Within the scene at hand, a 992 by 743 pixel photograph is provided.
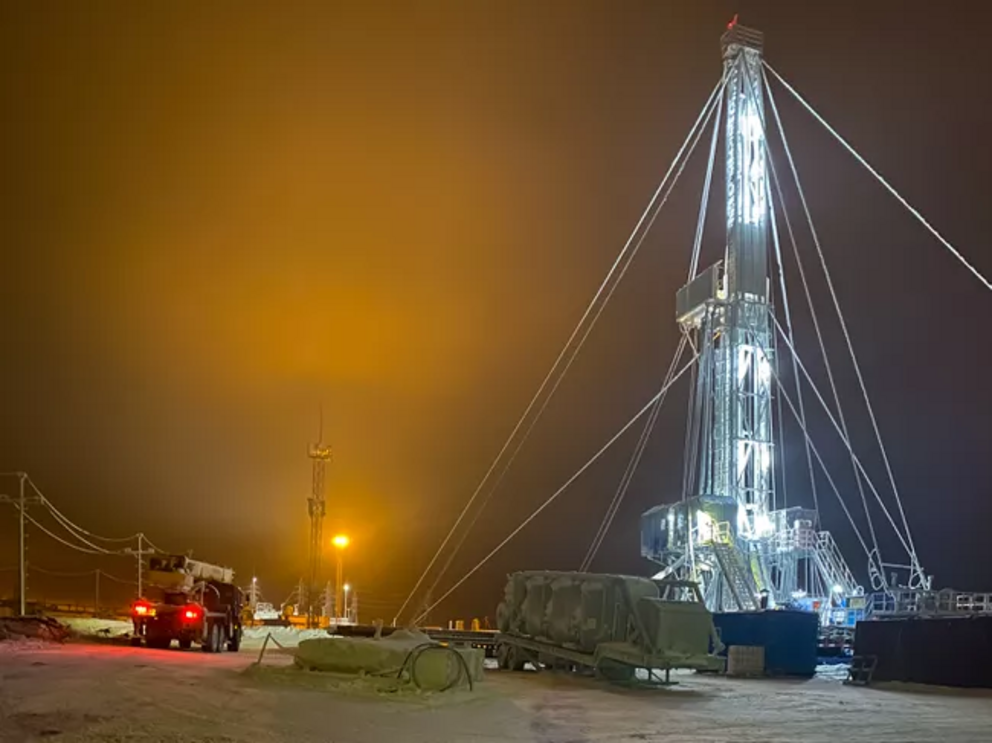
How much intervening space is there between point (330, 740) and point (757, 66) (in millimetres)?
33393

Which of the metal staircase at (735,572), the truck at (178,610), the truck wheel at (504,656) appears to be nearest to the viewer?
the truck wheel at (504,656)

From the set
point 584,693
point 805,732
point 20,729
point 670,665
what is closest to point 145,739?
point 20,729

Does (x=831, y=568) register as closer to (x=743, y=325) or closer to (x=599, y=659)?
(x=743, y=325)

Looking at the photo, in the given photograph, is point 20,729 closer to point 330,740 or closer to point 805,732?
point 330,740

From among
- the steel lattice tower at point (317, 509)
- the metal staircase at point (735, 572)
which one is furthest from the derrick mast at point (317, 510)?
the metal staircase at point (735, 572)

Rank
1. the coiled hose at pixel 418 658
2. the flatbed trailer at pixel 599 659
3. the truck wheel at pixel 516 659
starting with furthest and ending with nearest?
the truck wheel at pixel 516 659
the flatbed trailer at pixel 599 659
the coiled hose at pixel 418 658

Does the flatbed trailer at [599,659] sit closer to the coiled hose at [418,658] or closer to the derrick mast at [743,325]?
the coiled hose at [418,658]

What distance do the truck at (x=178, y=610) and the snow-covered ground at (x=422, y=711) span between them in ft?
22.2

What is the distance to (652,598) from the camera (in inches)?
831

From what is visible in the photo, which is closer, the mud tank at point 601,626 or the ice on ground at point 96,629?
the mud tank at point 601,626

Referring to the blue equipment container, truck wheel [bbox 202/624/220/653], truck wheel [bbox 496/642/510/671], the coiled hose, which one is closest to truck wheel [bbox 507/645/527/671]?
truck wheel [bbox 496/642/510/671]

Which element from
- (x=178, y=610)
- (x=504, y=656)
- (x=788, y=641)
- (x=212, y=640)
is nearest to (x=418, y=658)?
(x=504, y=656)

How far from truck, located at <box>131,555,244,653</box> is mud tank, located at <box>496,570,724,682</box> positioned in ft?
26.8

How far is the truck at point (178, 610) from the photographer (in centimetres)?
2728
